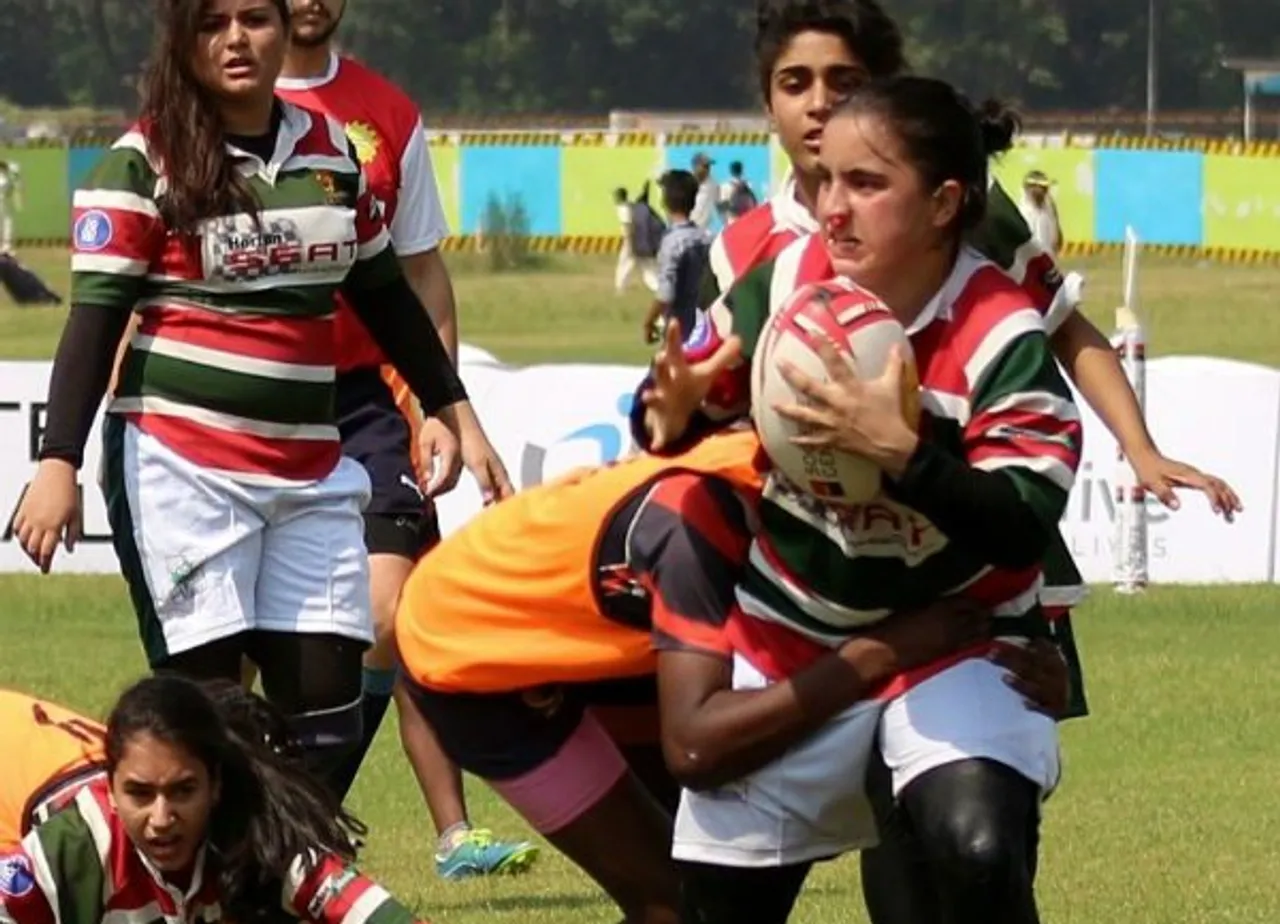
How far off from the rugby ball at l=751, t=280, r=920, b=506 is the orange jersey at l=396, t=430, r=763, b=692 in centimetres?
43

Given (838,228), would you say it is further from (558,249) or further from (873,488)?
(558,249)

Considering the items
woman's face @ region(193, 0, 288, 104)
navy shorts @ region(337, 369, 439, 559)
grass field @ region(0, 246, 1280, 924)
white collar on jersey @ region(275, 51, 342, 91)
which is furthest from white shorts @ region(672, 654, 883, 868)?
white collar on jersey @ region(275, 51, 342, 91)

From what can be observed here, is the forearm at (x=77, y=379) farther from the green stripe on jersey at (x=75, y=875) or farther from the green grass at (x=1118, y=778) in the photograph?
the green grass at (x=1118, y=778)

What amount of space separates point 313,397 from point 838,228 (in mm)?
1655

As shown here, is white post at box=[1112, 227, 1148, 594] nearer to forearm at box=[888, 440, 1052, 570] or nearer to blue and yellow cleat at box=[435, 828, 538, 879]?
blue and yellow cleat at box=[435, 828, 538, 879]

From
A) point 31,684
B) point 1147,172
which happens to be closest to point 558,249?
point 1147,172

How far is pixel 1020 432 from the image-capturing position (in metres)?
4.96

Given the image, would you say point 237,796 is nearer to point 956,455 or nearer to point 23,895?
point 23,895

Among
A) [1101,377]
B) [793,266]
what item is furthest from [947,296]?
[1101,377]

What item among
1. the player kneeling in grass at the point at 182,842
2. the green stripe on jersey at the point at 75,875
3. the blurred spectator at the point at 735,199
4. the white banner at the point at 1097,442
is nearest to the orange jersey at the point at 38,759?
the player kneeling in grass at the point at 182,842

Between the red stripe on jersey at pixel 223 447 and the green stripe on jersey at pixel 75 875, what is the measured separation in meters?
1.13

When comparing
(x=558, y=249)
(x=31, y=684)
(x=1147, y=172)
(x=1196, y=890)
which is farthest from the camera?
(x=558, y=249)

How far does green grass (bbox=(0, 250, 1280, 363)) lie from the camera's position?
31.1 metres

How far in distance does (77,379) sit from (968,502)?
6.67ft
